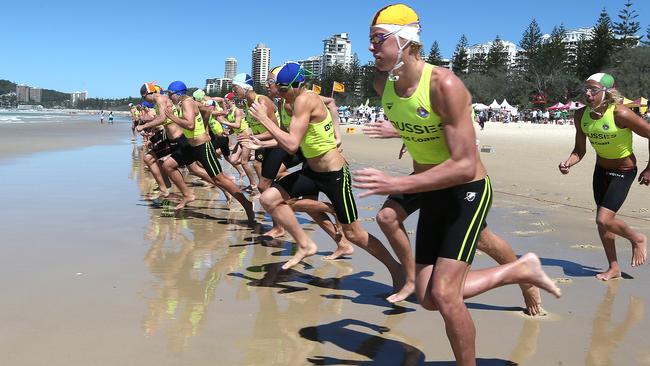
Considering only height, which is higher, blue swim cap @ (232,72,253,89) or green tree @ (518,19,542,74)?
green tree @ (518,19,542,74)

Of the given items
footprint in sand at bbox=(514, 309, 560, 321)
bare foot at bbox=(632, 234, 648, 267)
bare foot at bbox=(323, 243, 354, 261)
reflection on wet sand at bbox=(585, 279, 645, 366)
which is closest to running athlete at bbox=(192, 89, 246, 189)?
bare foot at bbox=(323, 243, 354, 261)

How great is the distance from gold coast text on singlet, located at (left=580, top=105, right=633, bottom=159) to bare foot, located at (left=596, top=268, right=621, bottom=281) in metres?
1.02

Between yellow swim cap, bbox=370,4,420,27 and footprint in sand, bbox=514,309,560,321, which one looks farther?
footprint in sand, bbox=514,309,560,321

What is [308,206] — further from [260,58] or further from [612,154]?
[260,58]

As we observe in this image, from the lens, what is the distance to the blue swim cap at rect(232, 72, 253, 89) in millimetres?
8398

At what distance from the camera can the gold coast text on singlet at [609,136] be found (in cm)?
538

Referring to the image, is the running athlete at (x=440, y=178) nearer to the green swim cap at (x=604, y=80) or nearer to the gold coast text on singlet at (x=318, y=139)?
the gold coast text on singlet at (x=318, y=139)

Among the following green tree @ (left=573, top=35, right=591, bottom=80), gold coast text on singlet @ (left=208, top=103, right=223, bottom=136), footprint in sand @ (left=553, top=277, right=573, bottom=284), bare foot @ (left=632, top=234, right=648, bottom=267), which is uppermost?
green tree @ (left=573, top=35, right=591, bottom=80)

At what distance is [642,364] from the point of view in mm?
3461

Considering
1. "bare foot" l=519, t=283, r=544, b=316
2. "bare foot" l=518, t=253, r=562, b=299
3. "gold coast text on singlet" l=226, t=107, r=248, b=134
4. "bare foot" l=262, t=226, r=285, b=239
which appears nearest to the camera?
"bare foot" l=518, t=253, r=562, b=299

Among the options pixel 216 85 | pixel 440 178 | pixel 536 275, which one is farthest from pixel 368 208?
pixel 216 85

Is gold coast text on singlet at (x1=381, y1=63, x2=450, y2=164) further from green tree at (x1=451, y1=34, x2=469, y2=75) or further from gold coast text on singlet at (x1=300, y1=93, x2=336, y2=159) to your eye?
green tree at (x1=451, y1=34, x2=469, y2=75)

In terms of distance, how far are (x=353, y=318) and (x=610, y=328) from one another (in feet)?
5.65

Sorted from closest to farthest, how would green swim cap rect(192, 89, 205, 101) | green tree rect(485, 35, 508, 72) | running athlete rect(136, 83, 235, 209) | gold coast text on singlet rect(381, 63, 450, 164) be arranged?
1. gold coast text on singlet rect(381, 63, 450, 164)
2. running athlete rect(136, 83, 235, 209)
3. green swim cap rect(192, 89, 205, 101)
4. green tree rect(485, 35, 508, 72)
